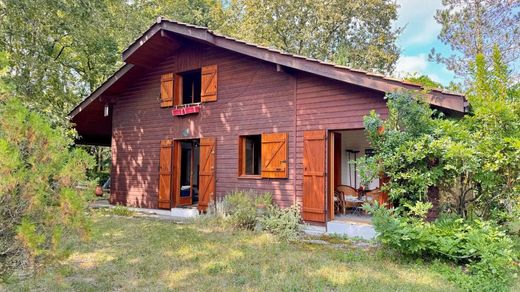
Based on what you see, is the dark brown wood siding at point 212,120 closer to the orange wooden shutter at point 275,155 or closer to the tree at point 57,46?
the orange wooden shutter at point 275,155

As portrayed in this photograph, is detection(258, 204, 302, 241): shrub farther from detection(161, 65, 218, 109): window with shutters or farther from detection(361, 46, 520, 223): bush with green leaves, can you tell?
detection(161, 65, 218, 109): window with shutters

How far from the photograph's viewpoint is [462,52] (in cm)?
1538

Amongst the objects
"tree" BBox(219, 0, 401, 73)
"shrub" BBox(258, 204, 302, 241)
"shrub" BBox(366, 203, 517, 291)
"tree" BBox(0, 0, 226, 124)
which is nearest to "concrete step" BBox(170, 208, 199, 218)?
"shrub" BBox(258, 204, 302, 241)

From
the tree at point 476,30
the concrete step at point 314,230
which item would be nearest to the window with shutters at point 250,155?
the concrete step at point 314,230

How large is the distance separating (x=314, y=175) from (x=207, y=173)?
289cm

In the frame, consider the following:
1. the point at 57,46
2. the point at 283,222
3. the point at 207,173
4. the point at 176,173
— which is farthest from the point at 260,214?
the point at 57,46

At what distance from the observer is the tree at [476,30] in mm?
13617

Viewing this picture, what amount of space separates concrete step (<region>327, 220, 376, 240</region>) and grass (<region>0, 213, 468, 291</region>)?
0.53 metres

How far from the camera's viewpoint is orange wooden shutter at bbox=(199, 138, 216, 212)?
879 centimetres

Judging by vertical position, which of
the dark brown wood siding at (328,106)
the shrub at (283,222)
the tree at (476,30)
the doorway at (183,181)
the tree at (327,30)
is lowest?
the shrub at (283,222)

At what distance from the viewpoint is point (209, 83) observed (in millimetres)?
9016

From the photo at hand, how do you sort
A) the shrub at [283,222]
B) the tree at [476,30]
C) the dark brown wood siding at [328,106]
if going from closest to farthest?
the shrub at [283,222], the dark brown wood siding at [328,106], the tree at [476,30]

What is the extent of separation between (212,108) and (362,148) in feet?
16.2

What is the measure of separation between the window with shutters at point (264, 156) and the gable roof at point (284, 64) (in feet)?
5.30
